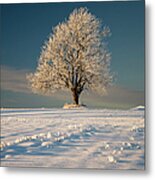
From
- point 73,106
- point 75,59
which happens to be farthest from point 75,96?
point 75,59

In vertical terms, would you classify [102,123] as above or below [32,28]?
below

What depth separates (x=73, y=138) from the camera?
106 inches

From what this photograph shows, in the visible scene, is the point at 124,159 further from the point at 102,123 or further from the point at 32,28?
the point at 32,28

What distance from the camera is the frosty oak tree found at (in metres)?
2.69

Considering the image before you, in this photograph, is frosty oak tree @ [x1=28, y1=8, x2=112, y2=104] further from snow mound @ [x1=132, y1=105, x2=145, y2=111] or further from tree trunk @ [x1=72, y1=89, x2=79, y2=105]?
snow mound @ [x1=132, y1=105, x2=145, y2=111]

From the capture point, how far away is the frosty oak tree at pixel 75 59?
2.69 metres

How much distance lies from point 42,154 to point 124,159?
411 mm

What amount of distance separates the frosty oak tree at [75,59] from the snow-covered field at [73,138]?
126mm

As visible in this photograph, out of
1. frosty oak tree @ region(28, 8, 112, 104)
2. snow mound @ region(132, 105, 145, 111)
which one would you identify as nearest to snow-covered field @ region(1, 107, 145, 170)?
snow mound @ region(132, 105, 145, 111)

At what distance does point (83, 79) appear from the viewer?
2.71m

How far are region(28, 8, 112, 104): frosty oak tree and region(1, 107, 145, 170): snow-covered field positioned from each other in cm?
13

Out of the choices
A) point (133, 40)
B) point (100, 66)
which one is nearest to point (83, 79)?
point (100, 66)

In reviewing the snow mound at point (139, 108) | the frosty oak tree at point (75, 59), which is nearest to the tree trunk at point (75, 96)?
the frosty oak tree at point (75, 59)

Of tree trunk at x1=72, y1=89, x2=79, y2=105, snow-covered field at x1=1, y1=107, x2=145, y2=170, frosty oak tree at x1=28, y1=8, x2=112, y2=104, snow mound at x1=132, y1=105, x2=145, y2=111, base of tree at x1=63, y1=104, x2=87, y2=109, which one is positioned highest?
frosty oak tree at x1=28, y1=8, x2=112, y2=104
